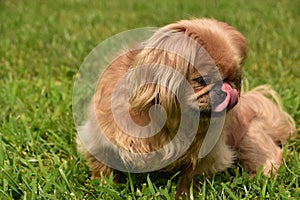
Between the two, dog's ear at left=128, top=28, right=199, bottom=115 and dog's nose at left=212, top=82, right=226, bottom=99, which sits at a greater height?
dog's ear at left=128, top=28, right=199, bottom=115

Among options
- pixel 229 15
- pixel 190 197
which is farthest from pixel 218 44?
pixel 229 15

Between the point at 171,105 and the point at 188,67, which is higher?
the point at 188,67

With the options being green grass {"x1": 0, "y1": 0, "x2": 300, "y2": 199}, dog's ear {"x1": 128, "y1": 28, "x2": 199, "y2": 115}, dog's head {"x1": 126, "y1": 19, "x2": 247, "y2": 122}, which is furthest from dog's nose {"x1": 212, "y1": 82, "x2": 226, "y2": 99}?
green grass {"x1": 0, "y1": 0, "x2": 300, "y2": 199}

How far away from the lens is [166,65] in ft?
7.75

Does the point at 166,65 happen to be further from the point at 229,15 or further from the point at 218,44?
the point at 229,15

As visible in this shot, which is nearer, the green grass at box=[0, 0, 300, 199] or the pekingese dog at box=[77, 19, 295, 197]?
the pekingese dog at box=[77, 19, 295, 197]

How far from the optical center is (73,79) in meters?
4.31

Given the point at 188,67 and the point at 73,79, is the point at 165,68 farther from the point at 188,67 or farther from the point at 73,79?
the point at 73,79

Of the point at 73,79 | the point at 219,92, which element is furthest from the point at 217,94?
the point at 73,79

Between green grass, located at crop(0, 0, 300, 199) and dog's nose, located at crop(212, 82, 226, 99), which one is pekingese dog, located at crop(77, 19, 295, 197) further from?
green grass, located at crop(0, 0, 300, 199)

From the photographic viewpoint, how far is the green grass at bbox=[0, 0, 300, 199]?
110 inches

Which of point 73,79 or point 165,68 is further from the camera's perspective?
point 73,79

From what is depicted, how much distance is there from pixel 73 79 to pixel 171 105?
2018 millimetres

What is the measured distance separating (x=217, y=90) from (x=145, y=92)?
12.5 inches
